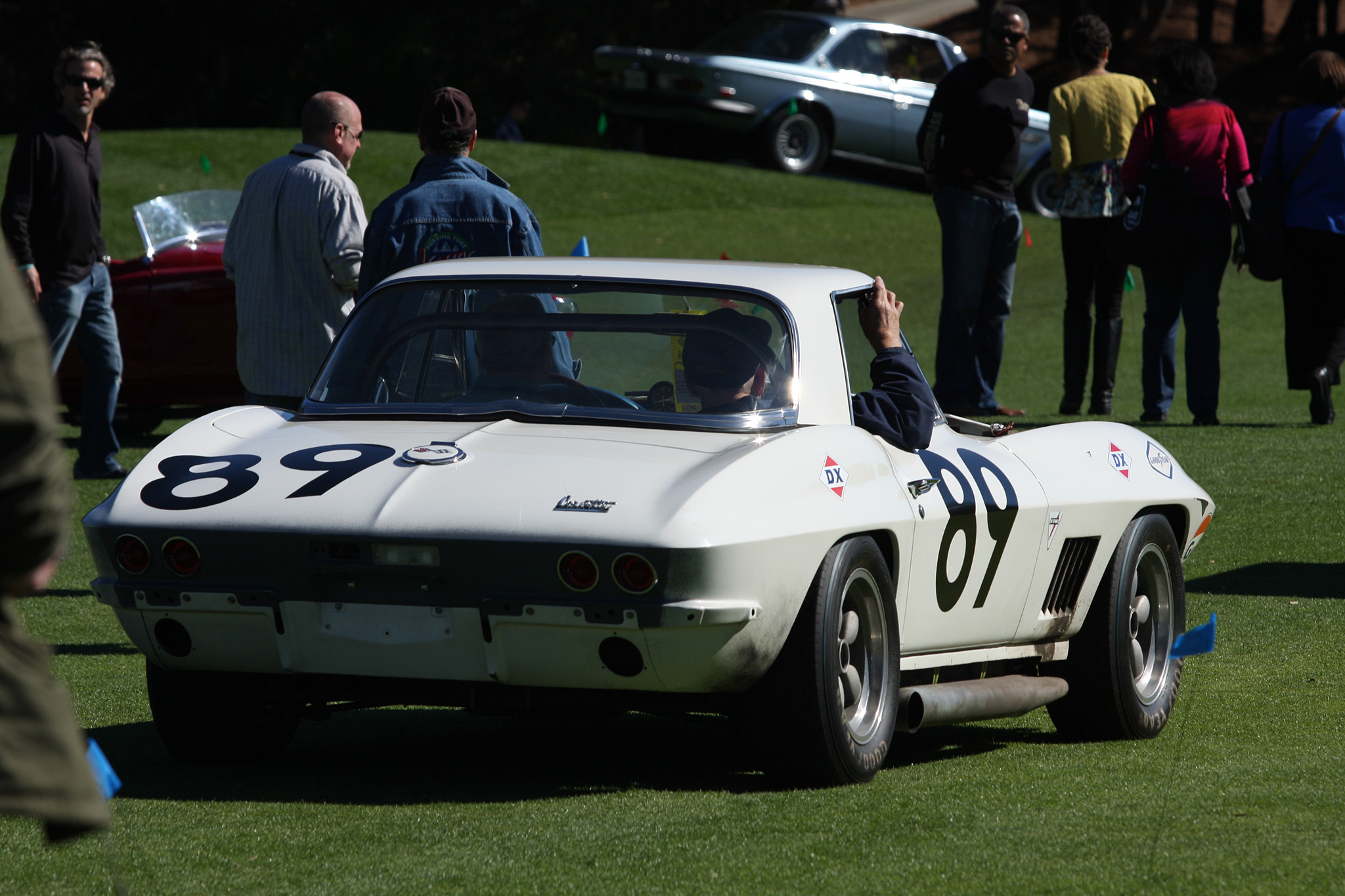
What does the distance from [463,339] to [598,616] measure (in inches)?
49.8

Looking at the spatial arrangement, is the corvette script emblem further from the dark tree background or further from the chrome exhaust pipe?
the dark tree background

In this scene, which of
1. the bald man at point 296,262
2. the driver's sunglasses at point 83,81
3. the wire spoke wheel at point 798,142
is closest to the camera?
the bald man at point 296,262

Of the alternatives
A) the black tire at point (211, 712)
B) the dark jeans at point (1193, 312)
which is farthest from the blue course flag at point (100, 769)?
the dark jeans at point (1193, 312)

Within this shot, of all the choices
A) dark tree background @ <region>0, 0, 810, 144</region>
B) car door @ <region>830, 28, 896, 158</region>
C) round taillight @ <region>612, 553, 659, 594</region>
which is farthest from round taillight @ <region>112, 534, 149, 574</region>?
dark tree background @ <region>0, 0, 810, 144</region>

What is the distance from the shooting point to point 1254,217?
11.0 meters

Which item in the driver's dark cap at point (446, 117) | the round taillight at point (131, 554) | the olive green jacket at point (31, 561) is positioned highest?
the olive green jacket at point (31, 561)

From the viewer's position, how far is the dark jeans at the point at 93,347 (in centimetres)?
952

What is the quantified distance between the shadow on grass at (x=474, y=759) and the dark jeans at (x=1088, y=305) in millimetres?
6115

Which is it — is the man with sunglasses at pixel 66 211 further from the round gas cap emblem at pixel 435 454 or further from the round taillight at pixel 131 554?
the round gas cap emblem at pixel 435 454

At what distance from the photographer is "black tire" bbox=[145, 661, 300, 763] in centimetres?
490

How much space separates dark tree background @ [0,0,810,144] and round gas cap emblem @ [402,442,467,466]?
2882 cm

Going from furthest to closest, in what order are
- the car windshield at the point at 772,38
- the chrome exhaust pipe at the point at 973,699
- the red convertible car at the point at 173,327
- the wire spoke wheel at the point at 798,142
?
the wire spoke wheel at the point at 798,142, the car windshield at the point at 772,38, the red convertible car at the point at 173,327, the chrome exhaust pipe at the point at 973,699

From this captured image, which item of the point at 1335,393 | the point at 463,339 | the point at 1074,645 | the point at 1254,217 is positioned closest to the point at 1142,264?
the point at 1254,217

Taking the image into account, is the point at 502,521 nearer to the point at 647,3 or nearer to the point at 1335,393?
the point at 1335,393
